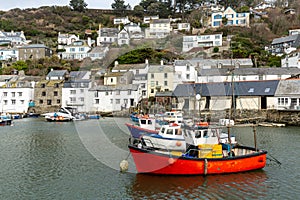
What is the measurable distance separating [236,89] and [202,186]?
102ft

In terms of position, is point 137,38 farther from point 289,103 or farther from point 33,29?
point 289,103

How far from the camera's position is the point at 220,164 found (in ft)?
55.8

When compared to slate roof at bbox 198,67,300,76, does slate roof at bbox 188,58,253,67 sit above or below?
above

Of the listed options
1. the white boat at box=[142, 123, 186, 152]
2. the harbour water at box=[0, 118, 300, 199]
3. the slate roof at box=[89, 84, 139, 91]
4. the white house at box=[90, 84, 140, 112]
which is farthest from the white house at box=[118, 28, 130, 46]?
the white boat at box=[142, 123, 186, 152]

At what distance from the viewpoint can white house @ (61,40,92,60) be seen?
8006 cm

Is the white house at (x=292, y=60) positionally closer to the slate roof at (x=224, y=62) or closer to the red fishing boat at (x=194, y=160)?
the slate roof at (x=224, y=62)

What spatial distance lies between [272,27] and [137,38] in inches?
1357

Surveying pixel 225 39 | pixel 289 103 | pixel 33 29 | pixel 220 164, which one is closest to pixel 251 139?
pixel 220 164

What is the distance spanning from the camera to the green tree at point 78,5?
120 m

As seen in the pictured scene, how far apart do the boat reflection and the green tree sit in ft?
368

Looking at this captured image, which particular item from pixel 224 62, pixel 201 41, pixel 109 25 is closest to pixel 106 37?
pixel 109 25

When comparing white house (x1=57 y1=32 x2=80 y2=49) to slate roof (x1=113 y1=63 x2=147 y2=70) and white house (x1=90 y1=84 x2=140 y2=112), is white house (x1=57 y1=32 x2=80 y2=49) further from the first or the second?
white house (x1=90 y1=84 x2=140 y2=112)

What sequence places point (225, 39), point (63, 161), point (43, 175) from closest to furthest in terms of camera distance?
1. point (43, 175)
2. point (63, 161)
3. point (225, 39)

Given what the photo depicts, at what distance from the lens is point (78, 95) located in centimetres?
5825
